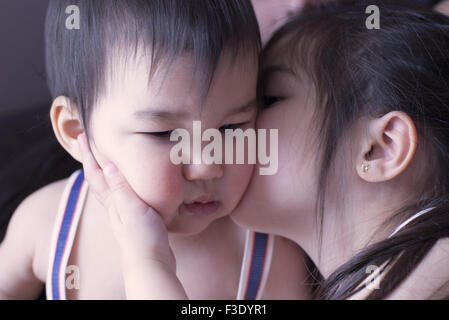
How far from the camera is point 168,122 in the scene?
52 cm

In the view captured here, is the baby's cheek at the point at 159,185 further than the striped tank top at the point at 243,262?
No

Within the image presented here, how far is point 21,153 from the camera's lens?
2.59 feet

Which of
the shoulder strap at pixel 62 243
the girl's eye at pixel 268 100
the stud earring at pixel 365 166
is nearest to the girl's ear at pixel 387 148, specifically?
the stud earring at pixel 365 166

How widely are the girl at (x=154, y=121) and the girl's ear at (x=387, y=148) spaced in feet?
0.41

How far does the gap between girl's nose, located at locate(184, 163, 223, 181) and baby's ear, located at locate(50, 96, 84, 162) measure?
0.14 metres

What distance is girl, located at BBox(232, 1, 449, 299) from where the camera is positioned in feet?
1.80

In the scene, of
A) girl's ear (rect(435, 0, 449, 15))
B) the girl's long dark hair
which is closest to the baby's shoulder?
the girl's long dark hair

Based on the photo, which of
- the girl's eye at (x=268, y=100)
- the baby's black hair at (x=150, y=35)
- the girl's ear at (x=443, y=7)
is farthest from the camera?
the girl's ear at (x=443, y=7)

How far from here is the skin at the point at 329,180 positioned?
0.57 metres

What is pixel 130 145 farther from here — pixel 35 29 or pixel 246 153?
pixel 35 29

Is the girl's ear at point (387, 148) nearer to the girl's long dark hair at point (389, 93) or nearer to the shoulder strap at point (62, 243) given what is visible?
the girl's long dark hair at point (389, 93)

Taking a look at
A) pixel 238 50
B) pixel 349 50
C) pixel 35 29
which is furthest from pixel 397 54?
pixel 35 29

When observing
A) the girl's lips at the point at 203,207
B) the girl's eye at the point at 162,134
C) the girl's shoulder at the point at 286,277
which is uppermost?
the girl's eye at the point at 162,134

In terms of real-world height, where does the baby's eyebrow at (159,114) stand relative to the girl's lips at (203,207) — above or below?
above
